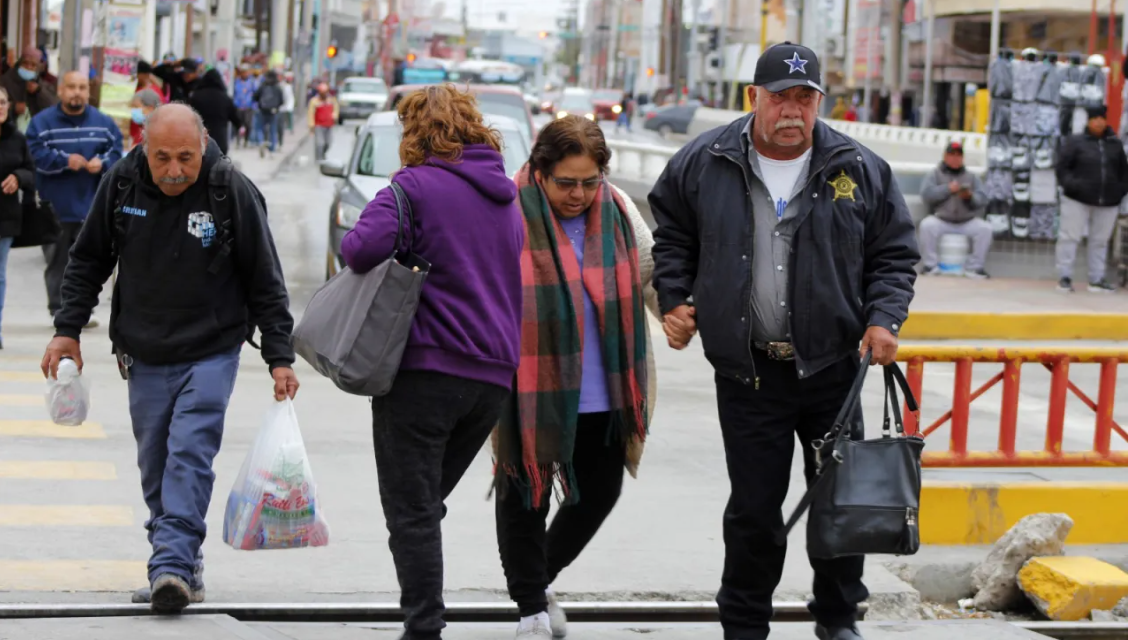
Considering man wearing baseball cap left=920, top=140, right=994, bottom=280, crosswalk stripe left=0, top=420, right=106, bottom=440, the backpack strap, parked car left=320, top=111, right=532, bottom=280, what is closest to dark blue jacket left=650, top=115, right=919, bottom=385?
the backpack strap

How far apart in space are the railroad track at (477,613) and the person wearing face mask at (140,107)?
8.78 meters

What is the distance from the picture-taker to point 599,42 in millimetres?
186750

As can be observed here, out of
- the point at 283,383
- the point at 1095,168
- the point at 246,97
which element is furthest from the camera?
the point at 246,97

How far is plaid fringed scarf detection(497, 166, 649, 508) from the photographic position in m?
5.22

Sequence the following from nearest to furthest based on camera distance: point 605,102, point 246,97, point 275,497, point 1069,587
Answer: point 275,497, point 1069,587, point 246,97, point 605,102

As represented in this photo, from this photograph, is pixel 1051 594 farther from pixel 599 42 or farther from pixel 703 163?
pixel 599 42

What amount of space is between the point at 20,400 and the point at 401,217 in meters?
5.87

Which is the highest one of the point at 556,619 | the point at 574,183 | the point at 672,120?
the point at 672,120

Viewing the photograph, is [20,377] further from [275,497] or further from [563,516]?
[563,516]

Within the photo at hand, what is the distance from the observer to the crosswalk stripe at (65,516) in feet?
23.1

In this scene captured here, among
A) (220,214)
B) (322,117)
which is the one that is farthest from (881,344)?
(322,117)

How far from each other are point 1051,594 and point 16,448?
16.7 ft

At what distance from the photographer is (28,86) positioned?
704 inches

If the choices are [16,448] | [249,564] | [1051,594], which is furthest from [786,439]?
[16,448]
